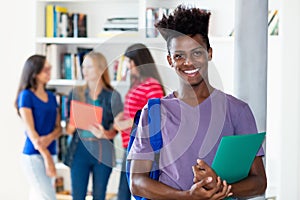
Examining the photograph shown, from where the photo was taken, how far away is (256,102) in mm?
2244

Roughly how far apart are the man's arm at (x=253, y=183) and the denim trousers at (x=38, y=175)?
8.40 ft

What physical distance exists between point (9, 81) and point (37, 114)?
1.93 feet

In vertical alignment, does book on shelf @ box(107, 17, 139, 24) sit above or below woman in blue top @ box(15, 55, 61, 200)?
above

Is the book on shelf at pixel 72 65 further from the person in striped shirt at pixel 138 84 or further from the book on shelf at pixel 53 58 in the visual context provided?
the person in striped shirt at pixel 138 84

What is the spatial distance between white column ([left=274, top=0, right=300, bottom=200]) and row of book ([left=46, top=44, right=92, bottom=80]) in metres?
1.46

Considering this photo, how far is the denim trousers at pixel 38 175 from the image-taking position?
4180 millimetres

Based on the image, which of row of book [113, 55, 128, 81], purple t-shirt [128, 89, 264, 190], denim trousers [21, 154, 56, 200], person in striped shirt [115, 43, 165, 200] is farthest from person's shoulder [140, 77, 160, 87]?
purple t-shirt [128, 89, 264, 190]

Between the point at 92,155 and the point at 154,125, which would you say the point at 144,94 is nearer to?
the point at 92,155

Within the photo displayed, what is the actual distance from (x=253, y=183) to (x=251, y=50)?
0.56 metres

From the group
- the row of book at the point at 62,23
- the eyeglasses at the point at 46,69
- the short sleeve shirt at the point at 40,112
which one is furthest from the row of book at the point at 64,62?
the short sleeve shirt at the point at 40,112

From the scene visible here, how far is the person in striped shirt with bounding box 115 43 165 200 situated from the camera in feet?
10.6

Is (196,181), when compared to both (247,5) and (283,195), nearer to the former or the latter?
(247,5)

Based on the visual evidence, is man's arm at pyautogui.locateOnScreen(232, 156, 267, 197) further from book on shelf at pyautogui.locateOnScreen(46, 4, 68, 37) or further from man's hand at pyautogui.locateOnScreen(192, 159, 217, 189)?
book on shelf at pyautogui.locateOnScreen(46, 4, 68, 37)

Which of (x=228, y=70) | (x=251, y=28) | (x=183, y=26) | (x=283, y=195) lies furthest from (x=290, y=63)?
(x=183, y=26)
